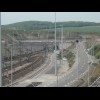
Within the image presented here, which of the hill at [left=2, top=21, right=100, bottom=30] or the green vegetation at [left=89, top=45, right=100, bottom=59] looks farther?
the green vegetation at [left=89, top=45, right=100, bottom=59]

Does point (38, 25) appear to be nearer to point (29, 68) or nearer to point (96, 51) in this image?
point (29, 68)

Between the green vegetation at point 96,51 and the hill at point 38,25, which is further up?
the hill at point 38,25

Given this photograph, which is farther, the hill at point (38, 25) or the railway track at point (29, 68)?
A: the railway track at point (29, 68)

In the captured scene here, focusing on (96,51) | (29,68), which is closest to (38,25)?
(29,68)

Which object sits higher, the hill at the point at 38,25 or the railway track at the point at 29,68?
the hill at the point at 38,25

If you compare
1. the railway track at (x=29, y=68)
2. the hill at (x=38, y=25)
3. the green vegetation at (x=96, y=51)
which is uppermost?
the hill at (x=38, y=25)

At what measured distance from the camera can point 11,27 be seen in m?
3.62

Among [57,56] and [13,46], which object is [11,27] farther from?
[57,56]

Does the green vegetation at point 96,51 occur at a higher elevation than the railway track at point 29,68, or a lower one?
higher

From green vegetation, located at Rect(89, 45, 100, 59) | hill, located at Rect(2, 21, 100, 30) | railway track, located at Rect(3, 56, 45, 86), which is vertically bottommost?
railway track, located at Rect(3, 56, 45, 86)

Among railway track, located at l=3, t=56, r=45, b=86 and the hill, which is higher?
the hill

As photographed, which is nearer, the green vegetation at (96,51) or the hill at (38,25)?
the hill at (38,25)
